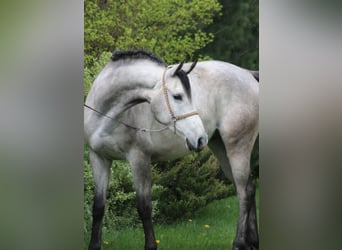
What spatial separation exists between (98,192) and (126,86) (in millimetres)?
790

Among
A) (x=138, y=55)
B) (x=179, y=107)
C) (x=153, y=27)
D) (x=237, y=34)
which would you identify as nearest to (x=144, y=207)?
(x=179, y=107)

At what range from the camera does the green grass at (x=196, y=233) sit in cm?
391

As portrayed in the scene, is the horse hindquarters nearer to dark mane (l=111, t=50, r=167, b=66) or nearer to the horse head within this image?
the horse head

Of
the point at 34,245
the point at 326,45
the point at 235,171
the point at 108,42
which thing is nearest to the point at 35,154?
the point at 34,245

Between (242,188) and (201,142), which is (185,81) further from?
(242,188)

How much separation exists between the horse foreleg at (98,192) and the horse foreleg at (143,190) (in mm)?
209

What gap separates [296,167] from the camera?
10.2ft

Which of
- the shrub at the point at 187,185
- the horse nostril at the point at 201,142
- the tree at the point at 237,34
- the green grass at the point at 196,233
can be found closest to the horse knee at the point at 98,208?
the green grass at the point at 196,233

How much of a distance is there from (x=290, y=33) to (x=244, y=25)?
0.82m

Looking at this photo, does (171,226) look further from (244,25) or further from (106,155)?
(244,25)

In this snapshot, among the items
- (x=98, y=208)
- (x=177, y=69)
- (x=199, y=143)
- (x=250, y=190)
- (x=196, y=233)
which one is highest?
(x=177, y=69)

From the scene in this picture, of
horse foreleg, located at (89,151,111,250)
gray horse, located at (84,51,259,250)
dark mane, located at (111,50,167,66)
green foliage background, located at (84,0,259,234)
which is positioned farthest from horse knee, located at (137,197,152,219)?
dark mane, located at (111,50,167,66)

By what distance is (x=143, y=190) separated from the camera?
384 centimetres

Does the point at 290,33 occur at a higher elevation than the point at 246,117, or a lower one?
higher
